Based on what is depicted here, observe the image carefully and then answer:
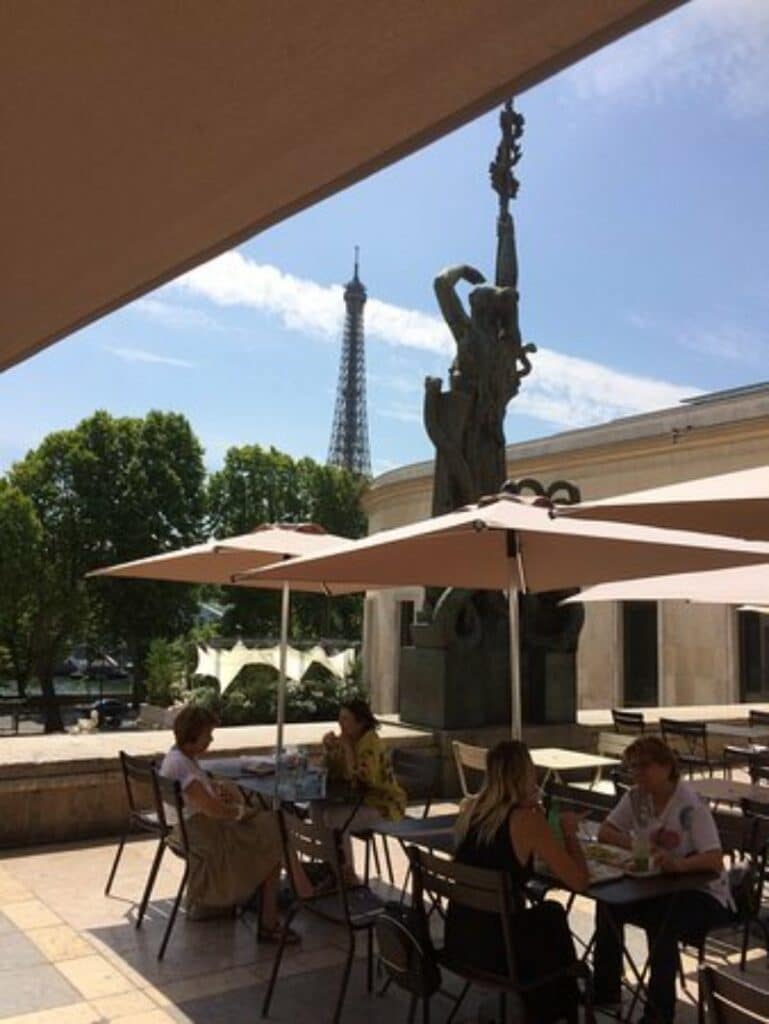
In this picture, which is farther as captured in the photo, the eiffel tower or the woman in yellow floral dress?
the eiffel tower

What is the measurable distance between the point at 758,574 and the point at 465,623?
462cm

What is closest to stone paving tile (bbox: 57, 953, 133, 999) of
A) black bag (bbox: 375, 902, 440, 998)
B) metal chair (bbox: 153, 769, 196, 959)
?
metal chair (bbox: 153, 769, 196, 959)

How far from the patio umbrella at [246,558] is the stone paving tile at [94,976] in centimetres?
227

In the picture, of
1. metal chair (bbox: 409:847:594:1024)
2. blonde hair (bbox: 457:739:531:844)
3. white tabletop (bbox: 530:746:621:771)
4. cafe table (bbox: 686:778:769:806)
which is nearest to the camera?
metal chair (bbox: 409:847:594:1024)

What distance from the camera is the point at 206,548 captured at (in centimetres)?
795

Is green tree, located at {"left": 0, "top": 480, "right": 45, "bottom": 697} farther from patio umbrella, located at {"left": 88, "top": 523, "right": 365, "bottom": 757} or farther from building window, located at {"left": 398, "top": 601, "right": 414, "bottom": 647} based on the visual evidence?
patio umbrella, located at {"left": 88, "top": 523, "right": 365, "bottom": 757}

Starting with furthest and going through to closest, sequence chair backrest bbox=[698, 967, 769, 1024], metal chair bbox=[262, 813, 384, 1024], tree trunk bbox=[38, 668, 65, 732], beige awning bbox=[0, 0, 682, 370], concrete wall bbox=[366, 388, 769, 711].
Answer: tree trunk bbox=[38, 668, 65, 732] < concrete wall bbox=[366, 388, 769, 711] < metal chair bbox=[262, 813, 384, 1024] < chair backrest bbox=[698, 967, 769, 1024] < beige awning bbox=[0, 0, 682, 370]

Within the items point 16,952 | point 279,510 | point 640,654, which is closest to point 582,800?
point 16,952

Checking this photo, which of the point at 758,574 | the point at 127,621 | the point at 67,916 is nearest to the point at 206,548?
the point at 67,916

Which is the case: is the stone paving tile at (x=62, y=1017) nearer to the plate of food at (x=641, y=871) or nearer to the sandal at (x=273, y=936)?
the sandal at (x=273, y=936)

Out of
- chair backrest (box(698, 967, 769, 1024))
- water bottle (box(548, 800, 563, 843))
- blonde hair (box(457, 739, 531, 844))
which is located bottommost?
chair backrest (box(698, 967, 769, 1024))

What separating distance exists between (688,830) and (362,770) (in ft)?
7.98

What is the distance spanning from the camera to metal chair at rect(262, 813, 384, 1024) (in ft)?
15.0

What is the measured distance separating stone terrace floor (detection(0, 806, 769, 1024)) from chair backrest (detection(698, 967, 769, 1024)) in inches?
77.4
